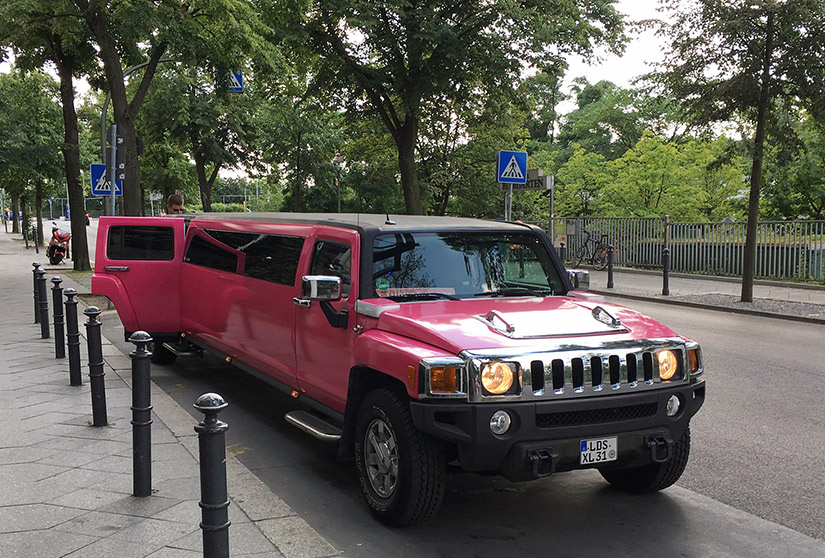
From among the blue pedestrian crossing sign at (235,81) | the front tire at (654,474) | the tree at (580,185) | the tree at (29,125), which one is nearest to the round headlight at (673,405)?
the front tire at (654,474)

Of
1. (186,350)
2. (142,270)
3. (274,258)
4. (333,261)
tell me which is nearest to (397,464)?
(333,261)

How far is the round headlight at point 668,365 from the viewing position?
4.39m

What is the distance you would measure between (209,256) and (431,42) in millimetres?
14504

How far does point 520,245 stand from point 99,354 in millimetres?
3324

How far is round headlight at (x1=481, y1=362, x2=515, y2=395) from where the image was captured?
400 cm

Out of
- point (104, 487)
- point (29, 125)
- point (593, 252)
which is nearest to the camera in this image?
point (104, 487)

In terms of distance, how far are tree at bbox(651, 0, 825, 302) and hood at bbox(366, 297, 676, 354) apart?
1245 cm

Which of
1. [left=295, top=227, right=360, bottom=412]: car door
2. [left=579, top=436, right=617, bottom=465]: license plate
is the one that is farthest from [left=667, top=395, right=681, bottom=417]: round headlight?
[left=295, top=227, right=360, bottom=412]: car door

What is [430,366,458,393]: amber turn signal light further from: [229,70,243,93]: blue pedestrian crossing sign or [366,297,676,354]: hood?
[229,70,243,93]: blue pedestrian crossing sign

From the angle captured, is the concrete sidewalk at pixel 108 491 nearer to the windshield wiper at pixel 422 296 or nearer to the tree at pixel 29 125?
the windshield wiper at pixel 422 296

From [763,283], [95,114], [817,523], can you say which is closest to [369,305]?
[817,523]

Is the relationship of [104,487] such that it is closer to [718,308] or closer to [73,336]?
[73,336]

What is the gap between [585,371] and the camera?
4.14 meters

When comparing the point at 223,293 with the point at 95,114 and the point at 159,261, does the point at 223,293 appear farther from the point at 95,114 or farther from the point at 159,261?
the point at 95,114
